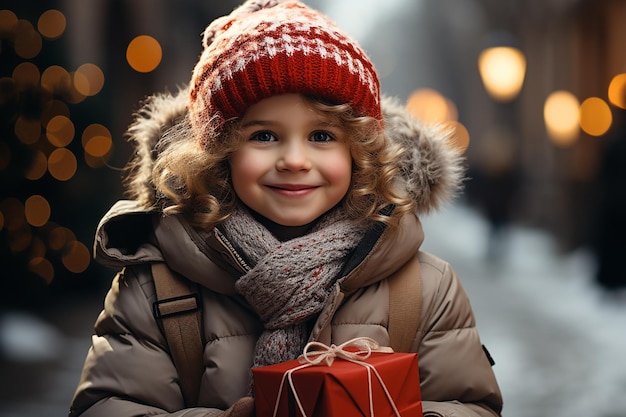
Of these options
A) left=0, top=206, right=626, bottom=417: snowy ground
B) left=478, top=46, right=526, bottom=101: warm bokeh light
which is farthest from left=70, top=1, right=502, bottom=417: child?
left=478, top=46, right=526, bottom=101: warm bokeh light

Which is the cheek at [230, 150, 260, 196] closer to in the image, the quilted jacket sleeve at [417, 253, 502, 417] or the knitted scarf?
the knitted scarf

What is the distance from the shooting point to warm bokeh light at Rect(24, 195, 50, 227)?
848 cm

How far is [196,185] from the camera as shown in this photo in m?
2.69

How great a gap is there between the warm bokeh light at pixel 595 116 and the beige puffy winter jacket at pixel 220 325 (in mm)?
16163

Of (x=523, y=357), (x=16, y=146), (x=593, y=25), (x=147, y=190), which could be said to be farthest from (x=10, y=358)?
(x=593, y=25)

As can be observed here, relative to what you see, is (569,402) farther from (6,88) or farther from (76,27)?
(76,27)

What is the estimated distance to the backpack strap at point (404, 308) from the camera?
105 inches

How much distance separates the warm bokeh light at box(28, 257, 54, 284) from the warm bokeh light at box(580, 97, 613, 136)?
12606 mm

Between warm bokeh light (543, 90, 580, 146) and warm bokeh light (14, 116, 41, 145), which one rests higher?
warm bokeh light (14, 116, 41, 145)

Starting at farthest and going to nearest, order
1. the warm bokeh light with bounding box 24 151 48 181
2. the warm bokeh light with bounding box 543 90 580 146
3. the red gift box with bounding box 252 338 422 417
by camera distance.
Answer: the warm bokeh light with bounding box 543 90 580 146
the warm bokeh light with bounding box 24 151 48 181
the red gift box with bounding box 252 338 422 417

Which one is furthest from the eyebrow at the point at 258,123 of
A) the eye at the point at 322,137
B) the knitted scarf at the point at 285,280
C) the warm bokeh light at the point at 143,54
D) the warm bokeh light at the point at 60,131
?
the warm bokeh light at the point at 143,54

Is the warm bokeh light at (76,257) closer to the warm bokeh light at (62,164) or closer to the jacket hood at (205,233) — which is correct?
the warm bokeh light at (62,164)

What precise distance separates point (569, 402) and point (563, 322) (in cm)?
336

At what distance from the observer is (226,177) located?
2756 millimetres
